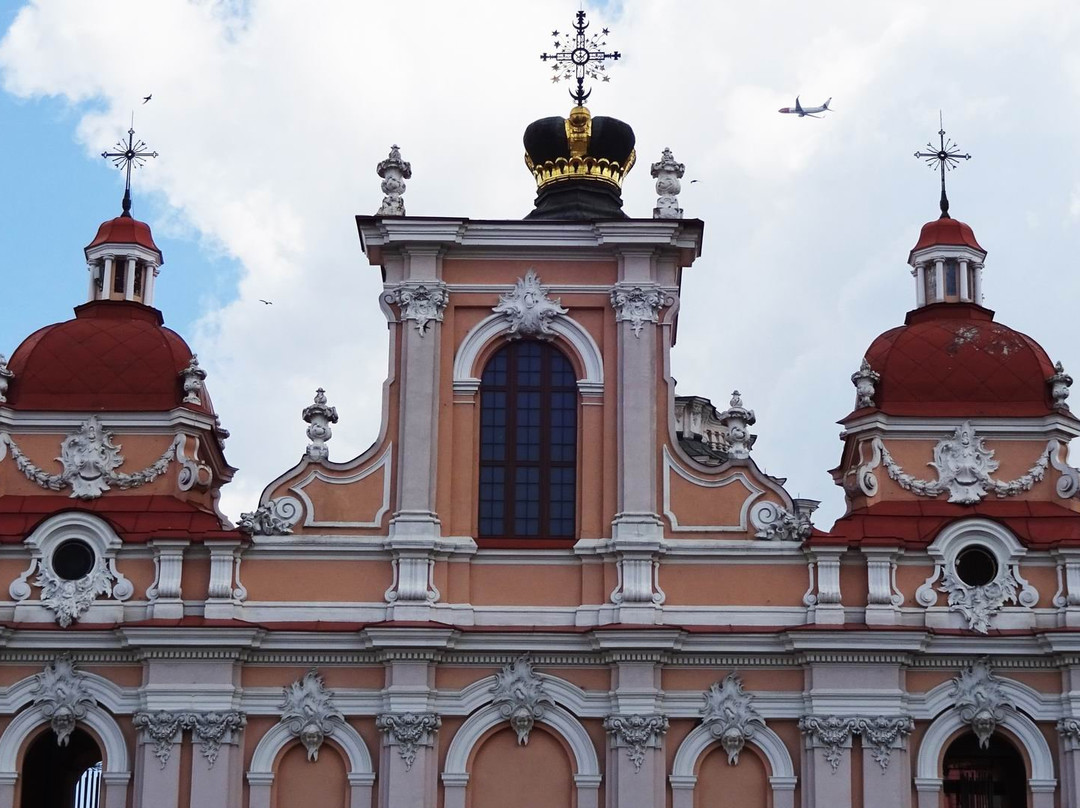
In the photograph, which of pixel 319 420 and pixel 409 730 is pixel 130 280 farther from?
pixel 409 730

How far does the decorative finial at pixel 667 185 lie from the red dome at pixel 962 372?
385cm

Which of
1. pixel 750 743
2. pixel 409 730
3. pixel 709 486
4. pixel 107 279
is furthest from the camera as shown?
pixel 107 279

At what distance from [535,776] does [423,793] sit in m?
1.63

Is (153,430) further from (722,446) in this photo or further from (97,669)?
(722,446)

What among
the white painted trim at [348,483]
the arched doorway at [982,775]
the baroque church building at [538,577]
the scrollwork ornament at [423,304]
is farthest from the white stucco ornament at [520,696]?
the arched doorway at [982,775]

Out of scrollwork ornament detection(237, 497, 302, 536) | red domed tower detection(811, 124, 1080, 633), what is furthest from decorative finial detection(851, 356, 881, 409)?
scrollwork ornament detection(237, 497, 302, 536)

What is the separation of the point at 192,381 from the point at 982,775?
42.5ft

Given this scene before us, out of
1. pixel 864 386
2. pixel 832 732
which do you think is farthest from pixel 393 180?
pixel 832 732

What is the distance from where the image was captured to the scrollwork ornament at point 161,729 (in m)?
31.0

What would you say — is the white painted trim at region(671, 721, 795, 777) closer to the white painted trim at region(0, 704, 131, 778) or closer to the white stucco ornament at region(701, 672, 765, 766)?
the white stucco ornament at region(701, 672, 765, 766)

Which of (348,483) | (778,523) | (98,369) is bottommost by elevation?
(778,523)

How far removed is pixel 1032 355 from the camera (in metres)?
33.6

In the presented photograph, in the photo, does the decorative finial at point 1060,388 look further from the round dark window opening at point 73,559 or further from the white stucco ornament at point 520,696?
the white stucco ornament at point 520,696

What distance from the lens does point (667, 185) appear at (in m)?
33.8
